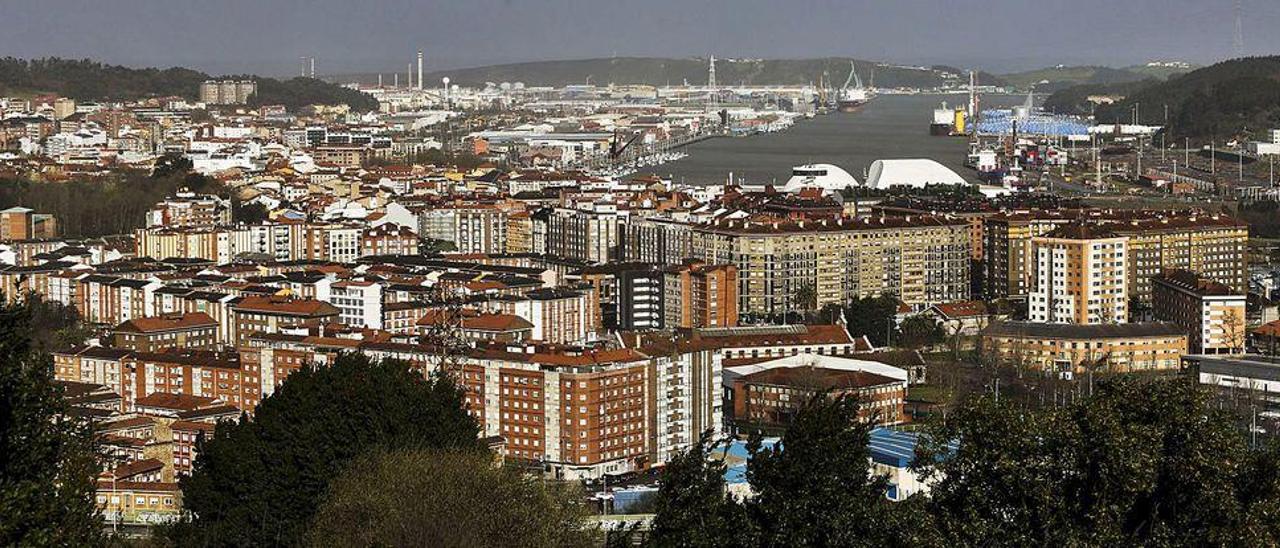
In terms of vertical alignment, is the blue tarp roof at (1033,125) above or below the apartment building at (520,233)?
above

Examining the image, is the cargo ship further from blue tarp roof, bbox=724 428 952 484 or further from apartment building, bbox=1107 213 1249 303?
blue tarp roof, bbox=724 428 952 484

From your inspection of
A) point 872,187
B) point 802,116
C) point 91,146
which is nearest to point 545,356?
point 872,187

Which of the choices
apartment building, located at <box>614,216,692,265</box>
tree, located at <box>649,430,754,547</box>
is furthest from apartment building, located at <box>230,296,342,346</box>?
tree, located at <box>649,430,754,547</box>

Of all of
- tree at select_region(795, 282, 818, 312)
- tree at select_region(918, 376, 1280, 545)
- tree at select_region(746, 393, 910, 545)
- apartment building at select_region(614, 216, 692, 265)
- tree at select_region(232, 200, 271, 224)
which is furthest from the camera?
tree at select_region(232, 200, 271, 224)

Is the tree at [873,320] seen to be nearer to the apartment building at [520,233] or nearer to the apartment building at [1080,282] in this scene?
the apartment building at [1080,282]

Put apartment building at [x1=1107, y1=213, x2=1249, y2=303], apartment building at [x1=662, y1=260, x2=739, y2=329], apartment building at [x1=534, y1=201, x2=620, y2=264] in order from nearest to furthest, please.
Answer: apartment building at [x1=662, y1=260, x2=739, y2=329] → apartment building at [x1=1107, y1=213, x2=1249, y2=303] → apartment building at [x1=534, y1=201, x2=620, y2=264]

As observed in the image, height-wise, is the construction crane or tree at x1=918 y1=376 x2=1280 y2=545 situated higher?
the construction crane

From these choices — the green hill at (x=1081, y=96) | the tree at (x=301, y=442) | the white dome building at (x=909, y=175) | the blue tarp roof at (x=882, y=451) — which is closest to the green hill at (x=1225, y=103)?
the green hill at (x=1081, y=96)
